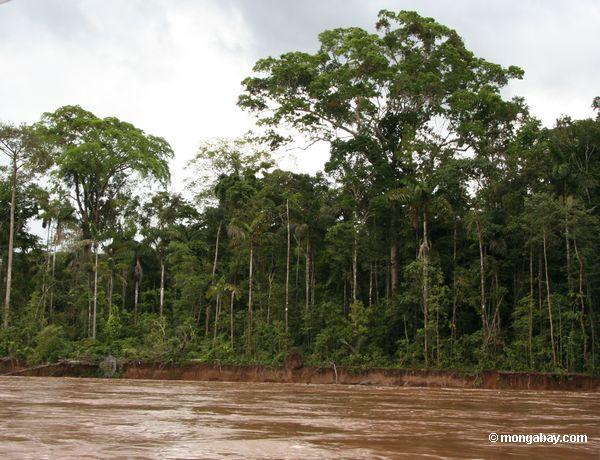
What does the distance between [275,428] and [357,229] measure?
2199 cm

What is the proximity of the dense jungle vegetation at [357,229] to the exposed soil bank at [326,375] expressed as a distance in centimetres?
103

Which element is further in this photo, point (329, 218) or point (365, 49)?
point (329, 218)

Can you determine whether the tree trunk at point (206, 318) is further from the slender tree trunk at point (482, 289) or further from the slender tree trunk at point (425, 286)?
the slender tree trunk at point (482, 289)

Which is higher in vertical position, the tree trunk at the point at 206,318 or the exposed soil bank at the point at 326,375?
the tree trunk at the point at 206,318

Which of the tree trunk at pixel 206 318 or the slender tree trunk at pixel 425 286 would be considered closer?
the slender tree trunk at pixel 425 286

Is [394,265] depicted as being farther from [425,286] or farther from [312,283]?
[312,283]

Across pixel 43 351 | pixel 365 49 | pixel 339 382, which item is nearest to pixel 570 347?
pixel 339 382

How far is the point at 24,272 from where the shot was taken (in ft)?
142

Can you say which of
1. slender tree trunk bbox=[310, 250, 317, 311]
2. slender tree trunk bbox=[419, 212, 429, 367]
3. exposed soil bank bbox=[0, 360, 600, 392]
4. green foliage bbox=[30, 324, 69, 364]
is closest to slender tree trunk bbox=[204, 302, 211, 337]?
exposed soil bank bbox=[0, 360, 600, 392]

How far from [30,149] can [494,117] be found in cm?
2411

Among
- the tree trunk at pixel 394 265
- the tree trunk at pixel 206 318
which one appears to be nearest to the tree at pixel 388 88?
the tree trunk at pixel 394 265

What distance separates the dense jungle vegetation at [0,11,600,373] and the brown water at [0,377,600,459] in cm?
1131

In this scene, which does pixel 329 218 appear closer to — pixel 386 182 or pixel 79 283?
pixel 386 182

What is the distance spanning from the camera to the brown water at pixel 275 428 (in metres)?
7.37
